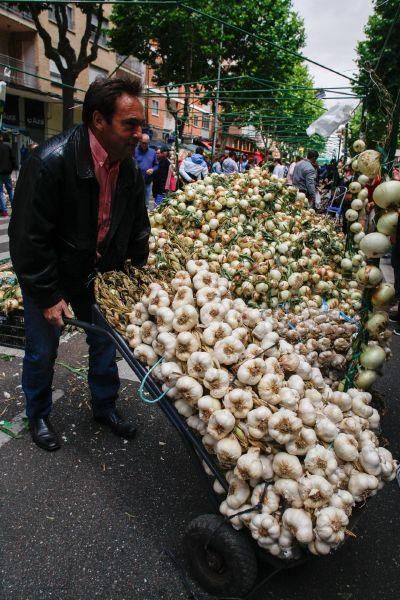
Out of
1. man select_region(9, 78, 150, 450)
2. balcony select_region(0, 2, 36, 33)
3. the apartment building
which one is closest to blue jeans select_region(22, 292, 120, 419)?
man select_region(9, 78, 150, 450)

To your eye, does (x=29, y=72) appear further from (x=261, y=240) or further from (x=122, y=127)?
(x=122, y=127)

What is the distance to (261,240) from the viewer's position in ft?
13.0

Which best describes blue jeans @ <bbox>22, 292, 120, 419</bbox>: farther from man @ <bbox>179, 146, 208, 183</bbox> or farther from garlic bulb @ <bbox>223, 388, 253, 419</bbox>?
man @ <bbox>179, 146, 208, 183</bbox>

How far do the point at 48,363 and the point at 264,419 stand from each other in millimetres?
1551

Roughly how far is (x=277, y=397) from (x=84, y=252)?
1.36m

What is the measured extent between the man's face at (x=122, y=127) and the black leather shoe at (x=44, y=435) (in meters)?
1.76

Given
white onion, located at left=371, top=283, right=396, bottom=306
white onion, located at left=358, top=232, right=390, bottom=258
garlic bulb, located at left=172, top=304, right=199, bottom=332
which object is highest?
white onion, located at left=358, top=232, right=390, bottom=258

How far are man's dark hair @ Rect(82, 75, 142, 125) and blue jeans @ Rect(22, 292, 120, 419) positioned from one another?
110cm

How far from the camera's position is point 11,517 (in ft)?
7.44

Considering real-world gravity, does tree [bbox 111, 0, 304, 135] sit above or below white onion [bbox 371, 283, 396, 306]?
above

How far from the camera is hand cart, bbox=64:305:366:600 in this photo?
172cm

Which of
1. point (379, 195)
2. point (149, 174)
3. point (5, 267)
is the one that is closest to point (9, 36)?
point (149, 174)

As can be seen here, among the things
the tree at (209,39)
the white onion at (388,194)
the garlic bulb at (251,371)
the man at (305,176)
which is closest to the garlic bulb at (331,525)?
the garlic bulb at (251,371)

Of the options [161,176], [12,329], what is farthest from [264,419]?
[161,176]
